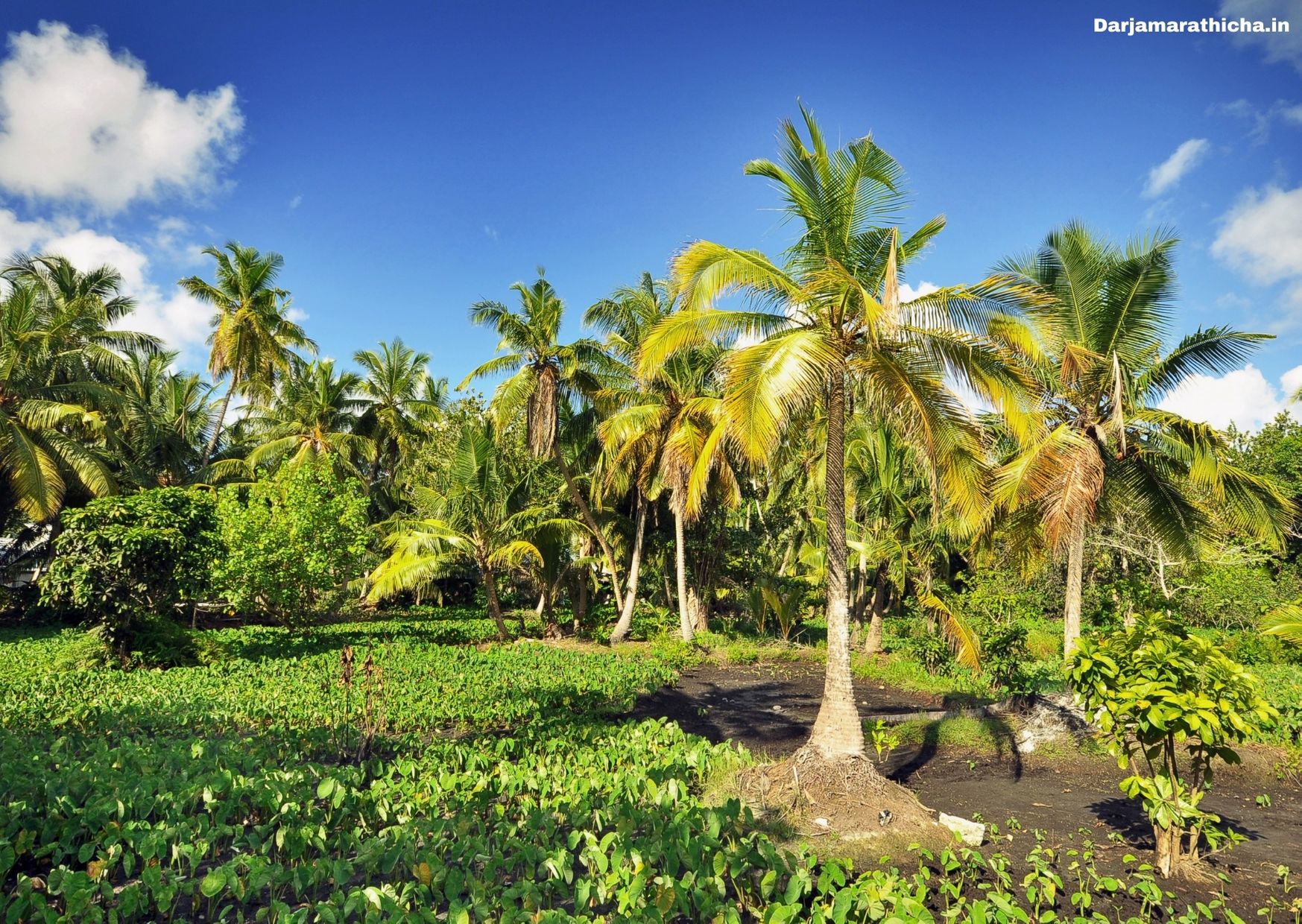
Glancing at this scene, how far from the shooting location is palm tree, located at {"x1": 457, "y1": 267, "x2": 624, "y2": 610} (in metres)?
17.7

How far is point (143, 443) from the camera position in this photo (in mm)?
23125

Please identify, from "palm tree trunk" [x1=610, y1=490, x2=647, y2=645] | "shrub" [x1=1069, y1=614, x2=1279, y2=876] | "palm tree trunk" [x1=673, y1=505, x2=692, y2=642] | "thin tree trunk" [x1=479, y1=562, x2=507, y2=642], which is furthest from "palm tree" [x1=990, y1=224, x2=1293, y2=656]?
"thin tree trunk" [x1=479, y1=562, x2=507, y2=642]

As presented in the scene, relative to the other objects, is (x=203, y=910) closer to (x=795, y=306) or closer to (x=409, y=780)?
(x=409, y=780)

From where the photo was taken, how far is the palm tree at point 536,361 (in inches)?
698

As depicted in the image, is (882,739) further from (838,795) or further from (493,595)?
(493,595)

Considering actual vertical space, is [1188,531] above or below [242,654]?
above

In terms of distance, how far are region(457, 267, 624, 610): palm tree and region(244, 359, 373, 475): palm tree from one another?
10.3 m

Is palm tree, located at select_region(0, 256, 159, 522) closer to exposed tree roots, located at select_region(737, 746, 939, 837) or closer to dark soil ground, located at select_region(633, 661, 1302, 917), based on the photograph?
dark soil ground, located at select_region(633, 661, 1302, 917)

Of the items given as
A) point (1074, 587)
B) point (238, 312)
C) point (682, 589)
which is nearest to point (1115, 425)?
point (1074, 587)

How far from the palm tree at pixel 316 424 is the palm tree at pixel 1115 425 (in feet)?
74.4

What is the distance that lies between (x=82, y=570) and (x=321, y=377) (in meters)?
16.2

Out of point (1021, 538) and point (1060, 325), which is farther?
point (1021, 538)

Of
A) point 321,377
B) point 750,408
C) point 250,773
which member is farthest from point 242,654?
point 321,377

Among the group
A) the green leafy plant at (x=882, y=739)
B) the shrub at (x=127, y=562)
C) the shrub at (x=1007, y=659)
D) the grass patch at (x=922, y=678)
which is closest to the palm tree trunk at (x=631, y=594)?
the grass patch at (x=922, y=678)
